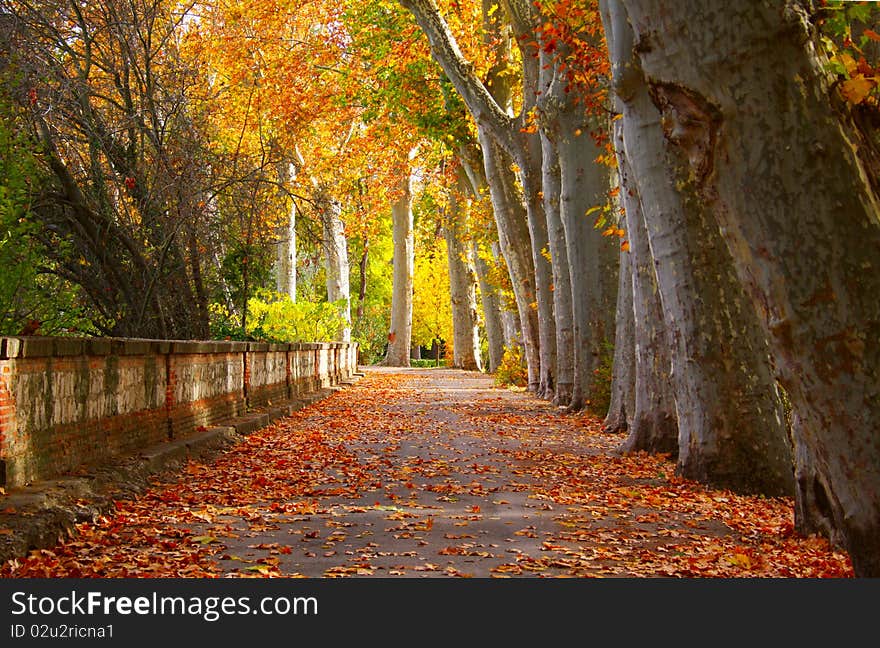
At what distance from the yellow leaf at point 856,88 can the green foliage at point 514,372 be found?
25.8 metres

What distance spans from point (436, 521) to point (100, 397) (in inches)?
134

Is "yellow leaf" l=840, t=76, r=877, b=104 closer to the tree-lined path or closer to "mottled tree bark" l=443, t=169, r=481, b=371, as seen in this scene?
the tree-lined path

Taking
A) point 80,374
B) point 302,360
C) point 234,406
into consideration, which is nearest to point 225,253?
point 302,360

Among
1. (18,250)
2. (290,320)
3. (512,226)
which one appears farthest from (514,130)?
(18,250)

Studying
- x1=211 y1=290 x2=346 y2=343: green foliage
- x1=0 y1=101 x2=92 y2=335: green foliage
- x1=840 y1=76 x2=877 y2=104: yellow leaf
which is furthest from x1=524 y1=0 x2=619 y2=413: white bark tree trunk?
x1=840 y1=76 x2=877 y2=104: yellow leaf

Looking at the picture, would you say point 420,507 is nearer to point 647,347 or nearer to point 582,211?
point 647,347

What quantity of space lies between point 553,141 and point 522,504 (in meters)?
11.3

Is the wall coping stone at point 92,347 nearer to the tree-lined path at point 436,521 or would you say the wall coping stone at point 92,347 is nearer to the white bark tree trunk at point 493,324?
the tree-lined path at point 436,521

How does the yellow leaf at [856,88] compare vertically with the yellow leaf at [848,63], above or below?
below

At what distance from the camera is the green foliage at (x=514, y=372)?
105ft

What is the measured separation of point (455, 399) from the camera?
2594cm

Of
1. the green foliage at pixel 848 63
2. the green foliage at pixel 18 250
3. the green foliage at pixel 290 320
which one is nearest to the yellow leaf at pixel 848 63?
the green foliage at pixel 848 63

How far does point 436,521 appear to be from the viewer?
27.8 ft

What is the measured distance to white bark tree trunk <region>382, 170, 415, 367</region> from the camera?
5103 cm
